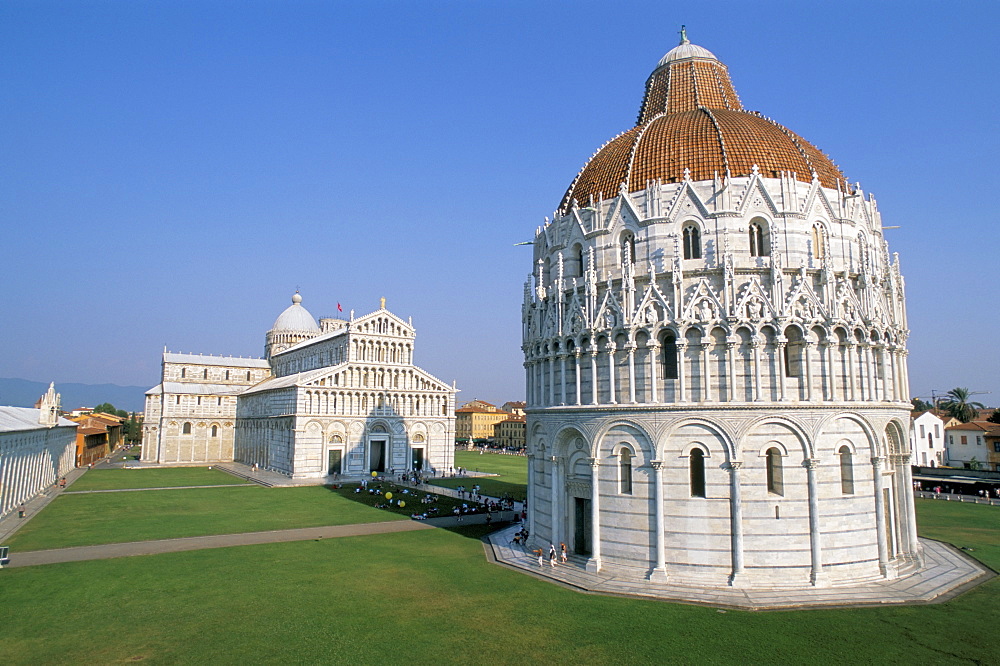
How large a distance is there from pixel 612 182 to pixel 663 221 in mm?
4284

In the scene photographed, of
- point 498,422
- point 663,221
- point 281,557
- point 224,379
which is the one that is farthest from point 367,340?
point 498,422

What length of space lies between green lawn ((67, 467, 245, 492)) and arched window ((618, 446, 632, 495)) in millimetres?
50949

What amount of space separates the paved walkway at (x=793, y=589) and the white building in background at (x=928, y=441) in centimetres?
6143

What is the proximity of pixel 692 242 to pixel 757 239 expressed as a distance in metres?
2.86

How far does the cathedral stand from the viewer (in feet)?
236

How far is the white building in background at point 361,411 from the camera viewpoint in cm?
7156

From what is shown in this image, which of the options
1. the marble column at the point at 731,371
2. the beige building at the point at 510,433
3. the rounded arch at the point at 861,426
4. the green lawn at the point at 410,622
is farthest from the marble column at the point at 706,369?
the beige building at the point at 510,433

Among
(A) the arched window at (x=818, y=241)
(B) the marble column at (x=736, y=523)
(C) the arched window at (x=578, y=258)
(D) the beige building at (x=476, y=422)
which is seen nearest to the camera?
(B) the marble column at (x=736, y=523)

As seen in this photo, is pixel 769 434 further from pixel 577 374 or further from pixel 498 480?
pixel 498 480

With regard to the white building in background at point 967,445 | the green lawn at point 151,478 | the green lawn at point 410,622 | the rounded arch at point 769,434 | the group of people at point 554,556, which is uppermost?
the rounded arch at point 769,434

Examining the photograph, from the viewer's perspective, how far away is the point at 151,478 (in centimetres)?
7038

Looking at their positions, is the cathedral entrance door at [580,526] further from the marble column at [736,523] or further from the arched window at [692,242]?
the arched window at [692,242]

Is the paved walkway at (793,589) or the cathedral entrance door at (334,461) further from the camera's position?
the cathedral entrance door at (334,461)

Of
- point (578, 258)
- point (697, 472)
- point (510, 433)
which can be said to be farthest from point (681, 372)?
point (510, 433)
